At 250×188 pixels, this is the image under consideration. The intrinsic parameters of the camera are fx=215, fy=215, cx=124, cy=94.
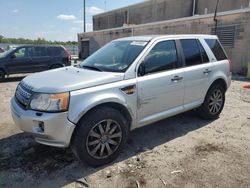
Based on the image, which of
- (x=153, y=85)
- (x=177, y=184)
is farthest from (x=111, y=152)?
(x=153, y=85)

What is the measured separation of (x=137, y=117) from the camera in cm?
330

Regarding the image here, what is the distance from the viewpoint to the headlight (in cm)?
258

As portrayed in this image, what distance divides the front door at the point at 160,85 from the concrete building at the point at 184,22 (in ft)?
31.3

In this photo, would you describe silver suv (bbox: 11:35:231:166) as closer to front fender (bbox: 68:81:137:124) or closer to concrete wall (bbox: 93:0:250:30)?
front fender (bbox: 68:81:137:124)

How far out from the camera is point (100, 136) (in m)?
2.95

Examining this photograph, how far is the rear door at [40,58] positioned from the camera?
10669 mm

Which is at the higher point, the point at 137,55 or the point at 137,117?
the point at 137,55

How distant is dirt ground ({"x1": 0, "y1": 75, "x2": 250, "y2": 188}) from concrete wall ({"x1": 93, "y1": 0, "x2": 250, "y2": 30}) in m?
15.6

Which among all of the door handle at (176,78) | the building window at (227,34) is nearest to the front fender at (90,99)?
the door handle at (176,78)

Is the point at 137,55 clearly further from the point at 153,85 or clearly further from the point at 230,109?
the point at 230,109

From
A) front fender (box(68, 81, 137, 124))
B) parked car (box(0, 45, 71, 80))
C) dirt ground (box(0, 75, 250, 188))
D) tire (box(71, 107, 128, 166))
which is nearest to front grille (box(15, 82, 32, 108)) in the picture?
front fender (box(68, 81, 137, 124))

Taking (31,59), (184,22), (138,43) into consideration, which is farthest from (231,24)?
(31,59)

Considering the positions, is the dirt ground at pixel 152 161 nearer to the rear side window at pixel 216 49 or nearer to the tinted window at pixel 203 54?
the tinted window at pixel 203 54

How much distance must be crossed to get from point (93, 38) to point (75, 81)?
24.7m
